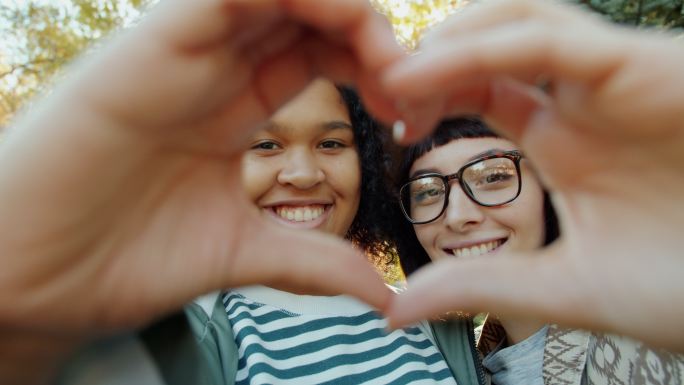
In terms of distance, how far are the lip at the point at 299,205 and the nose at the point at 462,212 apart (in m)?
0.48

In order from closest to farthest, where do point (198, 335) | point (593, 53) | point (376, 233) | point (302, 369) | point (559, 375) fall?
point (593, 53) → point (198, 335) → point (302, 369) → point (559, 375) → point (376, 233)

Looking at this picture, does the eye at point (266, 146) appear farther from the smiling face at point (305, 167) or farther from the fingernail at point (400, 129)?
the fingernail at point (400, 129)

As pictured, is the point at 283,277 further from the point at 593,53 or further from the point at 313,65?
the point at 593,53

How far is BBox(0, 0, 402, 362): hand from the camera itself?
29.0 inches

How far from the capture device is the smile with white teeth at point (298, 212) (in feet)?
6.54

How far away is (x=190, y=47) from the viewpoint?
74 cm

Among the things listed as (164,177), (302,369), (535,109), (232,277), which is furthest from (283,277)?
(302,369)

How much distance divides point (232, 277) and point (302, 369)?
33.3 inches

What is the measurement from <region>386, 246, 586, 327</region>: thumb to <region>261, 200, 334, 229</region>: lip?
116 cm

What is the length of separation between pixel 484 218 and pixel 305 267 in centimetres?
130

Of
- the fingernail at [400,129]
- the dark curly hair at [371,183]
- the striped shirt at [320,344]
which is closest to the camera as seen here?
the fingernail at [400,129]

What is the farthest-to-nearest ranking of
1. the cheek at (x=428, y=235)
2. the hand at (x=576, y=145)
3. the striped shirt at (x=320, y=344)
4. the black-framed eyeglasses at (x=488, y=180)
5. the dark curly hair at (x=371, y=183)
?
the dark curly hair at (x=371, y=183) → the cheek at (x=428, y=235) → the black-framed eyeglasses at (x=488, y=180) → the striped shirt at (x=320, y=344) → the hand at (x=576, y=145)

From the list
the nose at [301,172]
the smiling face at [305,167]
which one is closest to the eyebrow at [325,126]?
the smiling face at [305,167]

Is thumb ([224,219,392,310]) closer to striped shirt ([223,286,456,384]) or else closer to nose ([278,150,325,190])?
striped shirt ([223,286,456,384])
